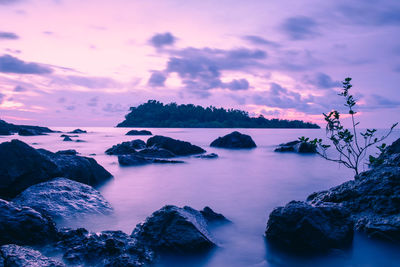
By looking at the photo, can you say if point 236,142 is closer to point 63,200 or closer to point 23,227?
point 63,200

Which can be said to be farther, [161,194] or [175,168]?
[175,168]

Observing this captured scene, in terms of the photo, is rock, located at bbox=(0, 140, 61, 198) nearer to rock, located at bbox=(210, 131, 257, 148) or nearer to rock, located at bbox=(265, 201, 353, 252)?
rock, located at bbox=(265, 201, 353, 252)

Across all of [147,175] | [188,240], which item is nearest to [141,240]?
[188,240]

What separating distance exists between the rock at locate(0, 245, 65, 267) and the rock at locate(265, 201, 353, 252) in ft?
13.1

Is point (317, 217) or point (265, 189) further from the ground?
point (317, 217)

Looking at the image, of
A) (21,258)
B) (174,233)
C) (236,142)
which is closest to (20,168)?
(21,258)

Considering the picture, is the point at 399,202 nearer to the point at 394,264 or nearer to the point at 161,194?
the point at 394,264

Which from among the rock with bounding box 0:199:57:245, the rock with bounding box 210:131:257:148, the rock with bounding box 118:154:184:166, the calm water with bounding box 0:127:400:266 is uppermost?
the rock with bounding box 210:131:257:148

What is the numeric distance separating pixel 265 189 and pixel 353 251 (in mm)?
6601

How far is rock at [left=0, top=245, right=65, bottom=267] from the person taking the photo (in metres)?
3.90

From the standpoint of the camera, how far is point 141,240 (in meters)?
5.67

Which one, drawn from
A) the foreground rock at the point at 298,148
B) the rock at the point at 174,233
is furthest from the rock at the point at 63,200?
the foreground rock at the point at 298,148

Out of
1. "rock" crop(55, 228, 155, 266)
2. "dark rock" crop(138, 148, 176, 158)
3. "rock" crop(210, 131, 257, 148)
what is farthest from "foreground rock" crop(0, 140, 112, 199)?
"rock" crop(210, 131, 257, 148)

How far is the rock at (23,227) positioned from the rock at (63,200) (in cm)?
168
